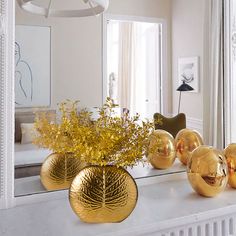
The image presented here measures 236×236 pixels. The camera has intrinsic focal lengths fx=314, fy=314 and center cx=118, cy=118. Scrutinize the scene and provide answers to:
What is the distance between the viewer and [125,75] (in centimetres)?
154

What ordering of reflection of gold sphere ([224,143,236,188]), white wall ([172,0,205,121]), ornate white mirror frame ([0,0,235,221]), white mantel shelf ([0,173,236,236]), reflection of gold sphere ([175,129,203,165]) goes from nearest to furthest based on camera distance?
white mantel shelf ([0,173,236,236]), ornate white mirror frame ([0,0,235,221]), reflection of gold sphere ([224,143,236,188]), reflection of gold sphere ([175,129,203,165]), white wall ([172,0,205,121])

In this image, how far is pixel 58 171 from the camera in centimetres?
129

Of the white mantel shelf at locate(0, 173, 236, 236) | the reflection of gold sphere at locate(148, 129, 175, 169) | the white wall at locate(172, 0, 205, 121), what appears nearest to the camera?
the white mantel shelf at locate(0, 173, 236, 236)

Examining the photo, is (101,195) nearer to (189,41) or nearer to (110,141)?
(110,141)

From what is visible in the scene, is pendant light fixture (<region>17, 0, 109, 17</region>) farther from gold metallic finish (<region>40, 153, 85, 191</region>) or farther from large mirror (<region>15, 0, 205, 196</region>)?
gold metallic finish (<region>40, 153, 85, 191</region>)

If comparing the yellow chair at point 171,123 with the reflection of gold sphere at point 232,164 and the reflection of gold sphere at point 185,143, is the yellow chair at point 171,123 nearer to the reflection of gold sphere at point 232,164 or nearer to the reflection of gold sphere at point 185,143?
the reflection of gold sphere at point 185,143

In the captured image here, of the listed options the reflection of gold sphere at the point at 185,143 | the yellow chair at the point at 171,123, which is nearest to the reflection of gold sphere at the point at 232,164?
the reflection of gold sphere at the point at 185,143

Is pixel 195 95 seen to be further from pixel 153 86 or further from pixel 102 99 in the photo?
pixel 102 99

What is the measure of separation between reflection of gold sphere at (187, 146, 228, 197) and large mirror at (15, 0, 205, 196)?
275mm

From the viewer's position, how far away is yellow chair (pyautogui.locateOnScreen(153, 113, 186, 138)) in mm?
1630

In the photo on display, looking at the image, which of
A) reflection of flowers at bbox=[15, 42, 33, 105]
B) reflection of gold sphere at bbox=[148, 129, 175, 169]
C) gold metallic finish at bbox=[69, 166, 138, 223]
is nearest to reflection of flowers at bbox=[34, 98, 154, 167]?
gold metallic finish at bbox=[69, 166, 138, 223]

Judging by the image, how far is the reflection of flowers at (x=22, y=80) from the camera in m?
1.28

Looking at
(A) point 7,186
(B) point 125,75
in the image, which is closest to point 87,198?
(A) point 7,186

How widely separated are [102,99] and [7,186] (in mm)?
578
